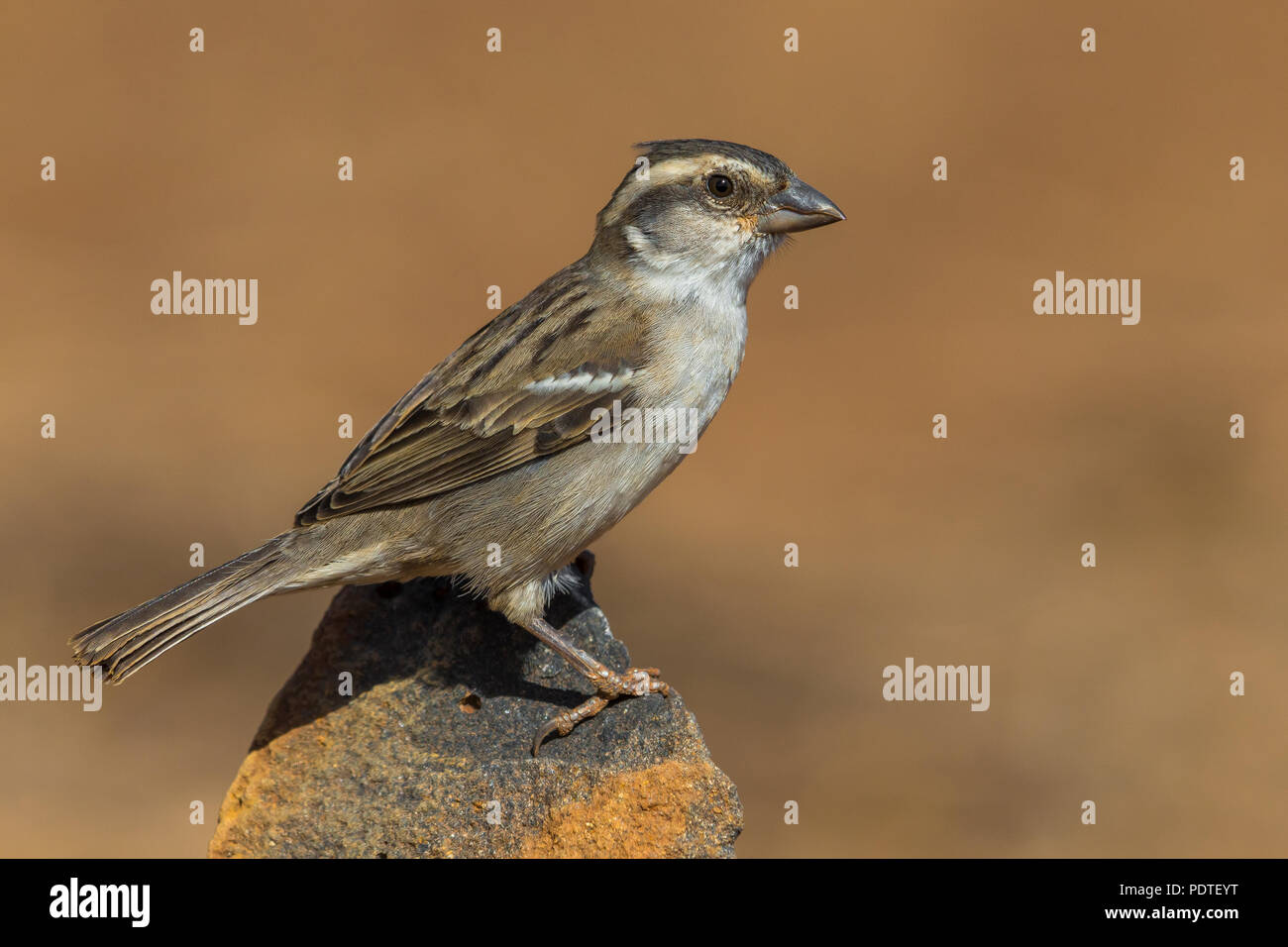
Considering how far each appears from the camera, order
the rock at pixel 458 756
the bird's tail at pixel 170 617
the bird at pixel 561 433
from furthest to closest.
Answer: the bird at pixel 561 433
the bird's tail at pixel 170 617
the rock at pixel 458 756

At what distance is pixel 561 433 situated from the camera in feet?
22.0

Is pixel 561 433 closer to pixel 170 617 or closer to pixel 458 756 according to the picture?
pixel 458 756

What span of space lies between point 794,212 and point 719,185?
393 millimetres

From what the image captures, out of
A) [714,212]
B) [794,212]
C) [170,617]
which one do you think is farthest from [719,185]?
[170,617]

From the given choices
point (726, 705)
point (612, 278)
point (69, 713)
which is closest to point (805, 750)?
point (726, 705)

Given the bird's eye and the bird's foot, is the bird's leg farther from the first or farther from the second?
the bird's eye

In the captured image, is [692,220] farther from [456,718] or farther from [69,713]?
[69,713]

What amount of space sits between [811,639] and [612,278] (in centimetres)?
954

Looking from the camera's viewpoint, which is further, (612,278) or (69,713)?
(69,713)

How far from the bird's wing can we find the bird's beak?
84cm

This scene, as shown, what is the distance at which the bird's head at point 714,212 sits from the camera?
6.84m

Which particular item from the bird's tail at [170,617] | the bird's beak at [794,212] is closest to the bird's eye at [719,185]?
the bird's beak at [794,212]

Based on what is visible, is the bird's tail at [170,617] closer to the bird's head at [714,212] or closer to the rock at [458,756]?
the rock at [458,756]

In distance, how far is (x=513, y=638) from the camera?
23.3ft
